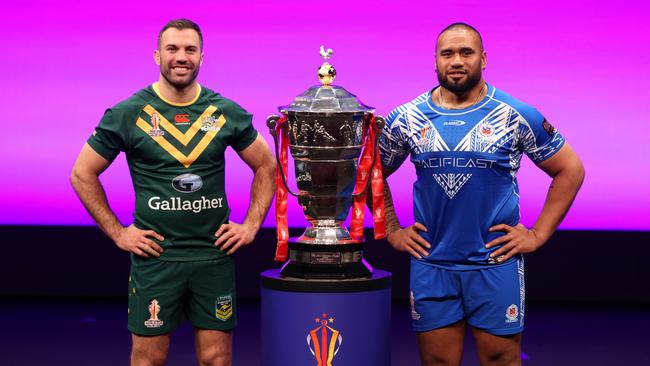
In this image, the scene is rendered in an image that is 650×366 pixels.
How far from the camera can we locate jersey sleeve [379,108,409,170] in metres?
3.54

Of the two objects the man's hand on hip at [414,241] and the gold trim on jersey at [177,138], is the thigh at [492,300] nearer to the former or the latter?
the man's hand on hip at [414,241]

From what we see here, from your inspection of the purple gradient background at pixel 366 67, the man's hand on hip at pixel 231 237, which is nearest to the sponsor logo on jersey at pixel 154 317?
the man's hand on hip at pixel 231 237

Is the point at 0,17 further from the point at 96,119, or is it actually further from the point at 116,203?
the point at 116,203

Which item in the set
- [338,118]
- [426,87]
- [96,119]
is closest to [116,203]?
[96,119]

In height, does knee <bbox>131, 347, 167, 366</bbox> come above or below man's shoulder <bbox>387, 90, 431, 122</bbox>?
below

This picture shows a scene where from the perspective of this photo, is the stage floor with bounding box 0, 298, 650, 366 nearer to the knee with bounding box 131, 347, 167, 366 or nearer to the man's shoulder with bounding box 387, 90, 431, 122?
the knee with bounding box 131, 347, 167, 366

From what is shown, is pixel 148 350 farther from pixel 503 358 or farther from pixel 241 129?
pixel 503 358

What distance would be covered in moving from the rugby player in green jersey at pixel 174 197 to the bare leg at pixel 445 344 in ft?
2.10

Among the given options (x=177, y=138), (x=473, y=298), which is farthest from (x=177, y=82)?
(x=473, y=298)

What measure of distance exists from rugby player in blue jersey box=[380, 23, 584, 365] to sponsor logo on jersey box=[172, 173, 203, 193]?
0.67 metres

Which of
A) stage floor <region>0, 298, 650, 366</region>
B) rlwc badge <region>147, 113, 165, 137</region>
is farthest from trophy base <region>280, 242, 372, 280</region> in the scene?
stage floor <region>0, 298, 650, 366</region>

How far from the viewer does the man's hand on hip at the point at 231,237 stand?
11.6 ft

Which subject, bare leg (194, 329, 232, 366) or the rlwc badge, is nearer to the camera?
the rlwc badge

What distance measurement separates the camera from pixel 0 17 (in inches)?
242
